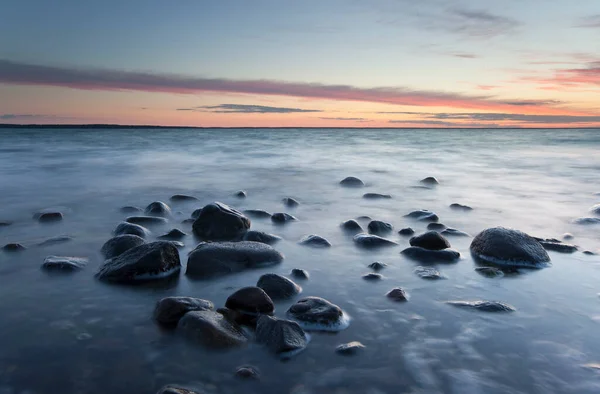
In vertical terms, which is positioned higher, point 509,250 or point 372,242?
point 509,250

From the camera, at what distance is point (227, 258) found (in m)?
4.91

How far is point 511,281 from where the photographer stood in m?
4.64

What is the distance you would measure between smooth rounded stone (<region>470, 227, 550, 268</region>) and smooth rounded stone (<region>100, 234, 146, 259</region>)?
387cm

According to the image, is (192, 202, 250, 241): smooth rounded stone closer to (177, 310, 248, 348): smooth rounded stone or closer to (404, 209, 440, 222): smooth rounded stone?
(177, 310, 248, 348): smooth rounded stone

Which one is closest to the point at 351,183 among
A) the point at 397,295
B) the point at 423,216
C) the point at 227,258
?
the point at 423,216

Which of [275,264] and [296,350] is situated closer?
[296,350]

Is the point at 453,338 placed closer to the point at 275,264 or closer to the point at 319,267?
the point at 319,267

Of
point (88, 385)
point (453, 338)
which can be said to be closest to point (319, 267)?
point (453, 338)

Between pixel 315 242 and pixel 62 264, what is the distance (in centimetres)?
285

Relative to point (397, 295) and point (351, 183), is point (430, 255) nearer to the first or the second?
point (397, 295)

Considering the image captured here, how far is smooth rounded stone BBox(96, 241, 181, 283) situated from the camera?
14.8 feet

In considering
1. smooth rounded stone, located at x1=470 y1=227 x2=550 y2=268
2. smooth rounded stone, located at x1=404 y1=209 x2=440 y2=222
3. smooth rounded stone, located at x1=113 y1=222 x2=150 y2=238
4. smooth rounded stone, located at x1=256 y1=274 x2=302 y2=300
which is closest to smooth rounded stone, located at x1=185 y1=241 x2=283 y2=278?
smooth rounded stone, located at x1=256 y1=274 x2=302 y2=300

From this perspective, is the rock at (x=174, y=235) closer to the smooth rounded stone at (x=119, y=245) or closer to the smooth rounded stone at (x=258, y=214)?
the smooth rounded stone at (x=119, y=245)

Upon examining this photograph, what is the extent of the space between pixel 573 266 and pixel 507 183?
923 centimetres
